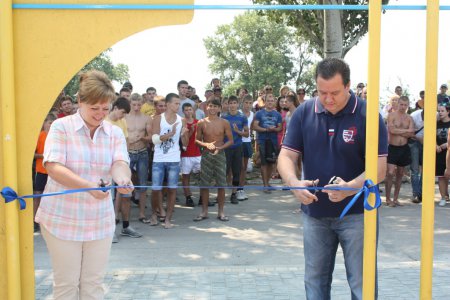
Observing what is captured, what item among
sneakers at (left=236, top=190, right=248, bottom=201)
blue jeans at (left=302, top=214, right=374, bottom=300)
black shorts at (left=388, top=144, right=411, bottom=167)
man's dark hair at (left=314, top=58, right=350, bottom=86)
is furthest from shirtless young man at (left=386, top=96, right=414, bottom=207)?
man's dark hair at (left=314, top=58, right=350, bottom=86)

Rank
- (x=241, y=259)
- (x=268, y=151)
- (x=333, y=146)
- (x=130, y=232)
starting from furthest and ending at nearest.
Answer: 1. (x=268, y=151)
2. (x=130, y=232)
3. (x=241, y=259)
4. (x=333, y=146)

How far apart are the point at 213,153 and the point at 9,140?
17.5ft

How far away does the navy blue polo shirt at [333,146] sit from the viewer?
3146mm

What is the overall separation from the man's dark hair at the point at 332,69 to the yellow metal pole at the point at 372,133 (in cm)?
32

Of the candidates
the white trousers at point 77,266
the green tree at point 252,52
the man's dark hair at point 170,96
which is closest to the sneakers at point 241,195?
the man's dark hair at point 170,96

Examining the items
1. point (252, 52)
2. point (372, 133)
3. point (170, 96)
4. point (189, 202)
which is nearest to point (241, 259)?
point (170, 96)

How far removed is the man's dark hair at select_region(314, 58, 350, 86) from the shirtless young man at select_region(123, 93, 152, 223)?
517cm

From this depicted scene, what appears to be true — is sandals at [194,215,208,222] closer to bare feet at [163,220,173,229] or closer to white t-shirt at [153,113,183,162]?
bare feet at [163,220,173,229]

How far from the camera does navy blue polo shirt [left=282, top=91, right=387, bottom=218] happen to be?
124 inches

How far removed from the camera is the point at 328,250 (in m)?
3.36

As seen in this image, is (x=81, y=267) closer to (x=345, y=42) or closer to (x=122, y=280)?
(x=122, y=280)

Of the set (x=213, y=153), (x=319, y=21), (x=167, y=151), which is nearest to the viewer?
(x=167, y=151)

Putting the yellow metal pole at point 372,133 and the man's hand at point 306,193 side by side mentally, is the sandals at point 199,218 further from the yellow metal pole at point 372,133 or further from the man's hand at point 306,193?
the yellow metal pole at point 372,133

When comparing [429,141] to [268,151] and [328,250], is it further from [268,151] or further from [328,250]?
[268,151]
